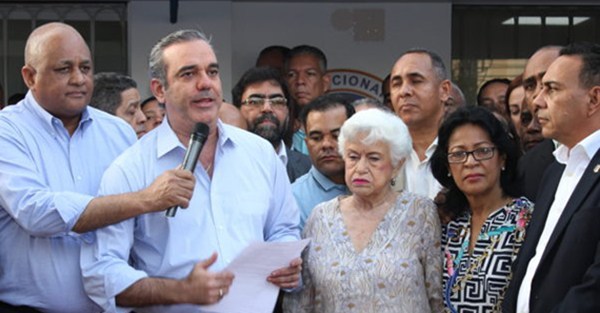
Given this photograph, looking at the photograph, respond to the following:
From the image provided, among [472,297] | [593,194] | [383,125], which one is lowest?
[472,297]

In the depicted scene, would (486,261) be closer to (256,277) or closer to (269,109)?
(256,277)

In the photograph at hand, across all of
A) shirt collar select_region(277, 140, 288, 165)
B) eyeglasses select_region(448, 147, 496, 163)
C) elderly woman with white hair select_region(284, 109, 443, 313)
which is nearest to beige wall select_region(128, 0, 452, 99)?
shirt collar select_region(277, 140, 288, 165)

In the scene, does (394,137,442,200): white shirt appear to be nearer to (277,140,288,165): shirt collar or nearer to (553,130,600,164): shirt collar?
A: (277,140,288,165): shirt collar

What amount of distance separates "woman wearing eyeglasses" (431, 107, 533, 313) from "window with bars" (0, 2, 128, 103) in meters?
6.00

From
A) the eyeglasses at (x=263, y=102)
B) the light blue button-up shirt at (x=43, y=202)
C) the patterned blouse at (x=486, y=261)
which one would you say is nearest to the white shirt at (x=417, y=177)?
the patterned blouse at (x=486, y=261)

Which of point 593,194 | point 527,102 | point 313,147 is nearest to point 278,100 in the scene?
point 313,147

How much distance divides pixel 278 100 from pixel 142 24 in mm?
3810

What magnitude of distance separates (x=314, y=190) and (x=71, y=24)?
541 cm

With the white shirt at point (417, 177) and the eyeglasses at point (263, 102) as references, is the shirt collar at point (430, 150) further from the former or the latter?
the eyeglasses at point (263, 102)

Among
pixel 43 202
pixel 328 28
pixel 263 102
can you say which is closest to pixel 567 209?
pixel 43 202

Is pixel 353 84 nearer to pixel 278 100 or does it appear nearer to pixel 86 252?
pixel 278 100

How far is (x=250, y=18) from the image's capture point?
9.62 meters

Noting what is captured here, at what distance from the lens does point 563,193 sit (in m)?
3.70

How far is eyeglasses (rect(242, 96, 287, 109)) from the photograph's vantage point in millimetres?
5871
